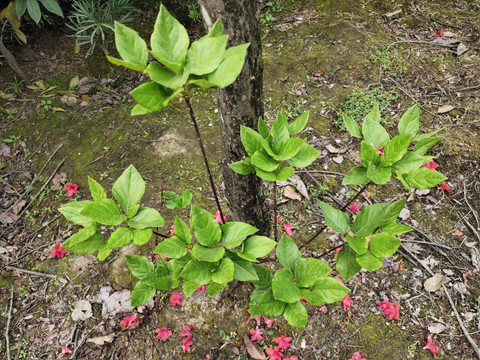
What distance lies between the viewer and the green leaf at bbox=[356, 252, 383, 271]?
121 centimetres

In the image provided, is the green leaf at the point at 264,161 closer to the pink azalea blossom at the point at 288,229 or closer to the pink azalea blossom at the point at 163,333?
the pink azalea blossom at the point at 288,229

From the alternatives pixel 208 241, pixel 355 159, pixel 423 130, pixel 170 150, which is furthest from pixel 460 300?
pixel 170 150

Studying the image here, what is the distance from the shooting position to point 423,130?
3363 millimetres

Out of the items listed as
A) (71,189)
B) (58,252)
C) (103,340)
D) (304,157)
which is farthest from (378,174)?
(71,189)

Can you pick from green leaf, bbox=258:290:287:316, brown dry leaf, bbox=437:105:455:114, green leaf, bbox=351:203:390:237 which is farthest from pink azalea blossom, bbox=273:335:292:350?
brown dry leaf, bbox=437:105:455:114

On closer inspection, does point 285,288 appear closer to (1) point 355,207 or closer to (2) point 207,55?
(2) point 207,55

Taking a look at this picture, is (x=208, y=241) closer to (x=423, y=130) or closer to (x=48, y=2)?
(x=423, y=130)

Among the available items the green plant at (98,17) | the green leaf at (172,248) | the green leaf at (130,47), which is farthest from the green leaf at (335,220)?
the green plant at (98,17)

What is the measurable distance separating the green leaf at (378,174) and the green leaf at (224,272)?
24.6 inches

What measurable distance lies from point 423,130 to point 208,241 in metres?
3.12

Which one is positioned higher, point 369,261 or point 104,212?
point 104,212

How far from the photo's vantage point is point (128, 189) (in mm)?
1231

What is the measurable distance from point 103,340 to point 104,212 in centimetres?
178

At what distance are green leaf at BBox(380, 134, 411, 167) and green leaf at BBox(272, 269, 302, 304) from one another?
1.99 ft
